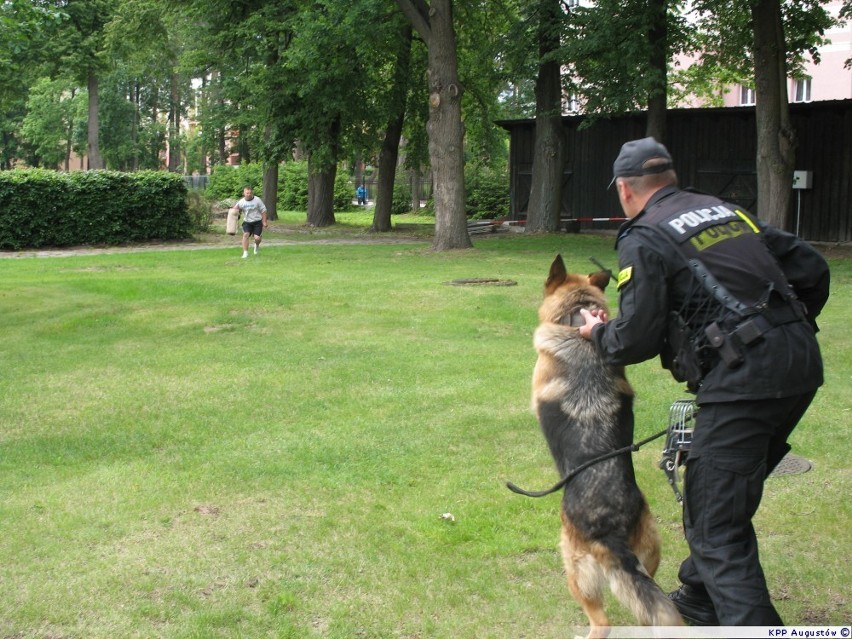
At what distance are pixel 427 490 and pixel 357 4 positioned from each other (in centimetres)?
1898

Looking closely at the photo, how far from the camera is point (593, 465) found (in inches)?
153

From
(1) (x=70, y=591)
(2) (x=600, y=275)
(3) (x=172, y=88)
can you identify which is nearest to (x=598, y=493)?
(2) (x=600, y=275)

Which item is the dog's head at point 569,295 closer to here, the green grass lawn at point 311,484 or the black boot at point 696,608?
the black boot at point 696,608

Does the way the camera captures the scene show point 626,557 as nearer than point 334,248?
Yes

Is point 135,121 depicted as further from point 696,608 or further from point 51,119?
point 696,608

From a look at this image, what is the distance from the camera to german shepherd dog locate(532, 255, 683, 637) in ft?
12.0

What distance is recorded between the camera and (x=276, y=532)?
571cm

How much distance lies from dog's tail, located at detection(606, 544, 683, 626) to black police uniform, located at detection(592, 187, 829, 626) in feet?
0.65

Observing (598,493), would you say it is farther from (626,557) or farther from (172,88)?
(172,88)

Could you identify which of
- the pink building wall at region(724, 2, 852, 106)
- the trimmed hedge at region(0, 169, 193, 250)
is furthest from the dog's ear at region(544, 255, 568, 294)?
the pink building wall at region(724, 2, 852, 106)

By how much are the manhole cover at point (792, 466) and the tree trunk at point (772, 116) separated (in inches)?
595

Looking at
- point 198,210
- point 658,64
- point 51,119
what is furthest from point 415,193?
point 51,119

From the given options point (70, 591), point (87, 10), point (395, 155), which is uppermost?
point (87, 10)

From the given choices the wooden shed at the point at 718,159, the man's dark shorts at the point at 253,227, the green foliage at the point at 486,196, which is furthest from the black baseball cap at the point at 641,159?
the green foliage at the point at 486,196
